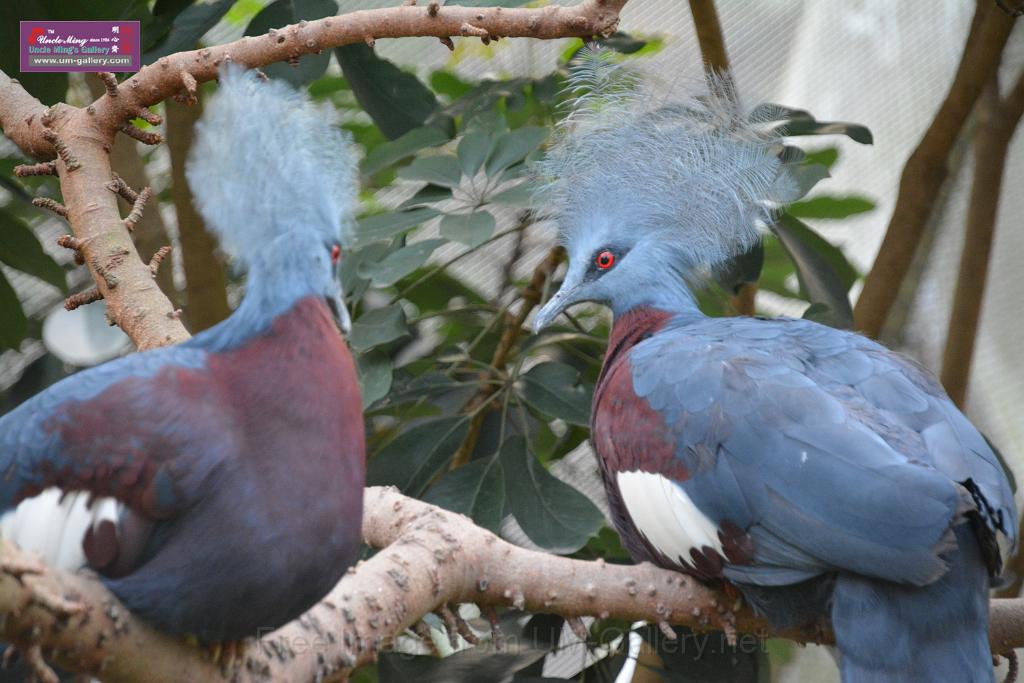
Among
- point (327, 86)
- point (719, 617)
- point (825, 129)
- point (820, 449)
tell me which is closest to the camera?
point (820, 449)

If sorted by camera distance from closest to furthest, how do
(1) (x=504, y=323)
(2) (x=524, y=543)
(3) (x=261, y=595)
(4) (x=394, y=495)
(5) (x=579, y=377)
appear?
(3) (x=261, y=595), (4) (x=394, y=495), (5) (x=579, y=377), (1) (x=504, y=323), (2) (x=524, y=543)

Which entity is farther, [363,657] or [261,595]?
[363,657]

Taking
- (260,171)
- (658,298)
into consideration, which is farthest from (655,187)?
(260,171)

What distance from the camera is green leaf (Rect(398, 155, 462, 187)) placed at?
Result: 170 cm

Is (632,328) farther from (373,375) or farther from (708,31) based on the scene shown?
(708,31)

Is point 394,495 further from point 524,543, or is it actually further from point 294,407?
point 524,543

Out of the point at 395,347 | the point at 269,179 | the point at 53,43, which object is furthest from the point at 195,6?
the point at 269,179

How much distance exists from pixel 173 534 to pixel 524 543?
150 cm

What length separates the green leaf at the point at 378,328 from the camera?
1.61 m

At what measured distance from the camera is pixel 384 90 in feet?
6.33

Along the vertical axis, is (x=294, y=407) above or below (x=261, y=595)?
above

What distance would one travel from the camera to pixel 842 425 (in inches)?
49.9

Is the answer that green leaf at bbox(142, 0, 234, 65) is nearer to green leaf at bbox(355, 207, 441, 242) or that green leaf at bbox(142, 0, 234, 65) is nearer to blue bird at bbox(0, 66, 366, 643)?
green leaf at bbox(355, 207, 441, 242)

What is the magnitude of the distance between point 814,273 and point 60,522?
4.33 feet
